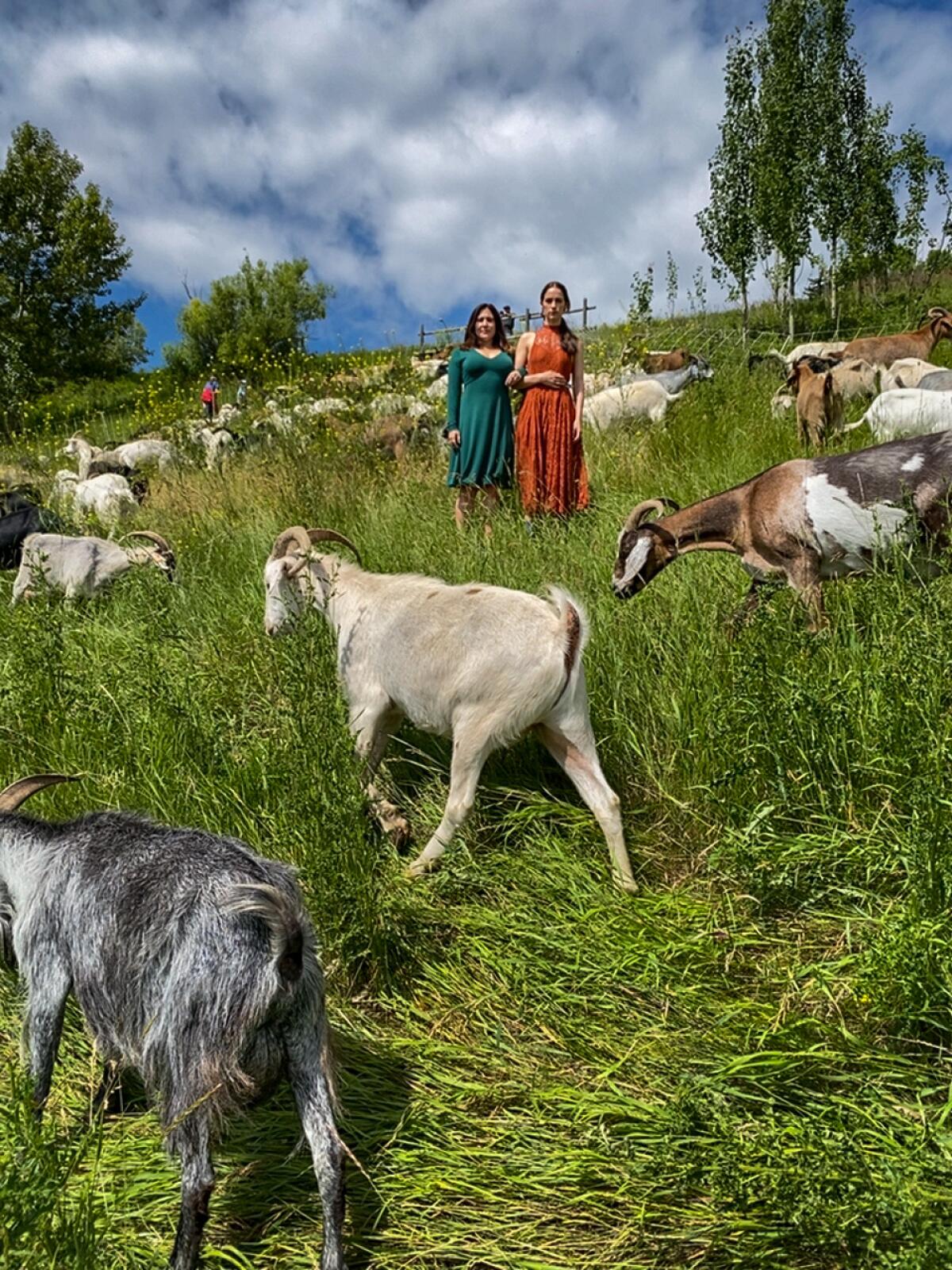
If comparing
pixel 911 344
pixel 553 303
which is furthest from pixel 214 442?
pixel 911 344

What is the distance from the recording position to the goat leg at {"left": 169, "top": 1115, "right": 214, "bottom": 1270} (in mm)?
1966

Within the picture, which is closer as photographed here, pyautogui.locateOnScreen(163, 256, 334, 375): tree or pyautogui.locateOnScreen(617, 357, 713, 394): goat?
pyautogui.locateOnScreen(617, 357, 713, 394): goat

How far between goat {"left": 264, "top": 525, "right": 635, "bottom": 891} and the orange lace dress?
2908 millimetres

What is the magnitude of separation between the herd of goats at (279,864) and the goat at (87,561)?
0.02 metres

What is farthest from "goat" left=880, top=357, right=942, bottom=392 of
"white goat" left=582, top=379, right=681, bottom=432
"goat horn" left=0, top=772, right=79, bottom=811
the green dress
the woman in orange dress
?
"goat horn" left=0, top=772, right=79, bottom=811

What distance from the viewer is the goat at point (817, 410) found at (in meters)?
8.88

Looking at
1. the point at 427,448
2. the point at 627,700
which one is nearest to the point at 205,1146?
the point at 627,700

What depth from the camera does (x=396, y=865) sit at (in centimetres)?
353

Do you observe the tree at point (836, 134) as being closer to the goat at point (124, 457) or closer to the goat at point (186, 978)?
the goat at point (124, 457)

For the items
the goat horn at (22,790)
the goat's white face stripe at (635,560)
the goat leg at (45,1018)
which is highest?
the goat's white face stripe at (635,560)

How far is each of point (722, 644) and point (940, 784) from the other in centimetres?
147

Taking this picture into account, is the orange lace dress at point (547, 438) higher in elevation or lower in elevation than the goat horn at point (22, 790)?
higher

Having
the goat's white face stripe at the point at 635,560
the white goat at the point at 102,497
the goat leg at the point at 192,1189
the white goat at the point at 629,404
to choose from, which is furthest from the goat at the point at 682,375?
the goat leg at the point at 192,1189

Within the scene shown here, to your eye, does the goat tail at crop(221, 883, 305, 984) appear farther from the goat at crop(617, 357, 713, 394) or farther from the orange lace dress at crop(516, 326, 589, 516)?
the goat at crop(617, 357, 713, 394)
